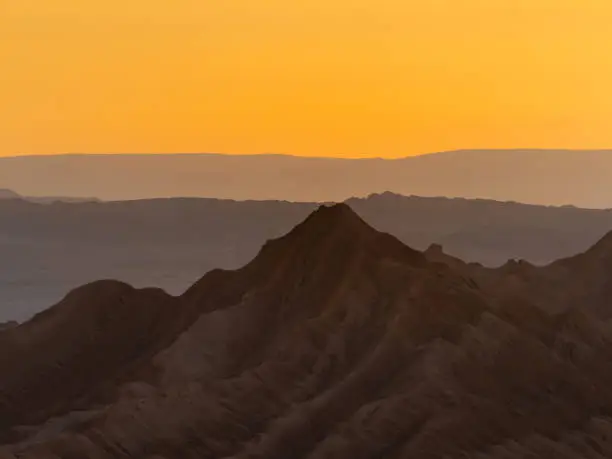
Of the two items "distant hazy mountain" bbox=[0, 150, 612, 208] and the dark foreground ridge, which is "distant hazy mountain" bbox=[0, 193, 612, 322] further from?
the dark foreground ridge

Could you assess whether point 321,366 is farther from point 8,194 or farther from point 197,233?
point 8,194

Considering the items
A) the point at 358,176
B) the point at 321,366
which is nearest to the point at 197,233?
the point at 358,176

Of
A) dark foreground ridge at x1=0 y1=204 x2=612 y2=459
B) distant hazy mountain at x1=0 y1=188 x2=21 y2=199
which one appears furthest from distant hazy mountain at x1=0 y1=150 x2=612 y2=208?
dark foreground ridge at x1=0 y1=204 x2=612 y2=459

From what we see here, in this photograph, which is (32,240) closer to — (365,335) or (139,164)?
(139,164)

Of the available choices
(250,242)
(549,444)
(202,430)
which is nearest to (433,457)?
(549,444)

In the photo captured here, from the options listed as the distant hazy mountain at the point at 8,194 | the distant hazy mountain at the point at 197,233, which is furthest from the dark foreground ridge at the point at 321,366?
the distant hazy mountain at the point at 8,194
